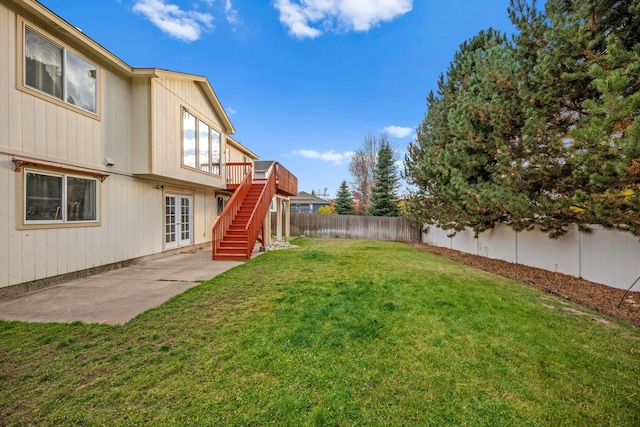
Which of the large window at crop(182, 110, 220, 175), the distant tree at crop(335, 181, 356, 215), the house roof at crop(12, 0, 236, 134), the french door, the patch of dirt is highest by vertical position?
the house roof at crop(12, 0, 236, 134)

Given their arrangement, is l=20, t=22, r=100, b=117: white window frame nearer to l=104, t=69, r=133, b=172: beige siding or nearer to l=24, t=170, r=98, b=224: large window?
l=104, t=69, r=133, b=172: beige siding

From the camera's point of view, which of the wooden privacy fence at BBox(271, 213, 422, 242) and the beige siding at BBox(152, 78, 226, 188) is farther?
the wooden privacy fence at BBox(271, 213, 422, 242)

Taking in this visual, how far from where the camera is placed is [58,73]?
217 inches

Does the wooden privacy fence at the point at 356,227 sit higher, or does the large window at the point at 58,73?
the large window at the point at 58,73

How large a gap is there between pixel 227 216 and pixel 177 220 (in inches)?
78.1

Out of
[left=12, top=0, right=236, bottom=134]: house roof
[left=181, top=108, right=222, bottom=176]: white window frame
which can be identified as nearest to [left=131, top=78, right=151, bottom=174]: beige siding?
→ [left=12, top=0, right=236, bottom=134]: house roof

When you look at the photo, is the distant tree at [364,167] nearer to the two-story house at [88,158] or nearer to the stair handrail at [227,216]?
the stair handrail at [227,216]

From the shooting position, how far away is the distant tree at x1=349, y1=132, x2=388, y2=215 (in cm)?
2419

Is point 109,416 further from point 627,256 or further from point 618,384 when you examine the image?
point 627,256

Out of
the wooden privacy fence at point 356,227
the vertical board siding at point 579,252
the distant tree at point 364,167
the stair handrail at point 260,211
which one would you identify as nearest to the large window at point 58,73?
the stair handrail at point 260,211

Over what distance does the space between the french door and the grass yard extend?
5.48 meters

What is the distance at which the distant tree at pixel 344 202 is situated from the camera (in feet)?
74.4

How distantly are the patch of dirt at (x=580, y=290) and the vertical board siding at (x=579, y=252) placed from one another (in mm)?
197

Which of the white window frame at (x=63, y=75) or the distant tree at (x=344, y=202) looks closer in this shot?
the white window frame at (x=63, y=75)
